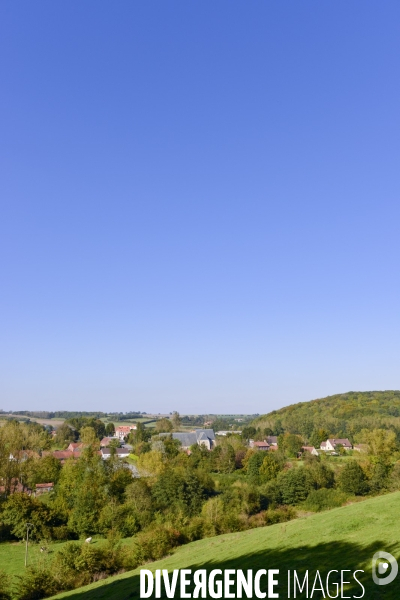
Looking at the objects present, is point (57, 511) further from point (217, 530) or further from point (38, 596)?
point (38, 596)

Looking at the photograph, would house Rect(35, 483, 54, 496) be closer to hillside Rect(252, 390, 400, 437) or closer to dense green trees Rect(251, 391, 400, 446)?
dense green trees Rect(251, 391, 400, 446)

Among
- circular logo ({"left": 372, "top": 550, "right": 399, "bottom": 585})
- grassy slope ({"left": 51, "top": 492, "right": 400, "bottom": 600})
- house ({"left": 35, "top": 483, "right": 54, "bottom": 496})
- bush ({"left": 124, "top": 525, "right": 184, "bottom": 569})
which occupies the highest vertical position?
circular logo ({"left": 372, "top": 550, "right": 399, "bottom": 585})

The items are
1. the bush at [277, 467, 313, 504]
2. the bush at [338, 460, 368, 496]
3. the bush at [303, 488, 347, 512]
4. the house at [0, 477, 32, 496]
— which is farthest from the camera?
the house at [0, 477, 32, 496]

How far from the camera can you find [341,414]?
5974 inches

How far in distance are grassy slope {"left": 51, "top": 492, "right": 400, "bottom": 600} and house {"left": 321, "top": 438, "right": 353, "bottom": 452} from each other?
290 ft

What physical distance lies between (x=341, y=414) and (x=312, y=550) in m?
141

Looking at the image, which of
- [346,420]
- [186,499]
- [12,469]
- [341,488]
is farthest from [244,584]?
[346,420]

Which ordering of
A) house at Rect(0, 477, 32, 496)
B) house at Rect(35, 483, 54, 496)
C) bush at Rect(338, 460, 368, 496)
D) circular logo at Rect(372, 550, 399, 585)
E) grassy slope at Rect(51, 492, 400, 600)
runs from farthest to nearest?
house at Rect(35, 483, 54, 496)
house at Rect(0, 477, 32, 496)
bush at Rect(338, 460, 368, 496)
grassy slope at Rect(51, 492, 400, 600)
circular logo at Rect(372, 550, 399, 585)

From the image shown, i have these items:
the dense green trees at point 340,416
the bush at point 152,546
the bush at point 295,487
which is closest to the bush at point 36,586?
the bush at point 152,546

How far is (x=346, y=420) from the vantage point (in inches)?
5551

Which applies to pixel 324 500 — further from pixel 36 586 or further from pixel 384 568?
pixel 384 568

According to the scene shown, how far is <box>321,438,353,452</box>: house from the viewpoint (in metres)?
112

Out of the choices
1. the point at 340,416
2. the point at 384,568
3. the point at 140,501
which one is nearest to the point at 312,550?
the point at 384,568

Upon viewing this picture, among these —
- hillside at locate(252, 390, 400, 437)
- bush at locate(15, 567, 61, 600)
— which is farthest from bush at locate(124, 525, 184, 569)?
hillside at locate(252, 390, 400, 437)
